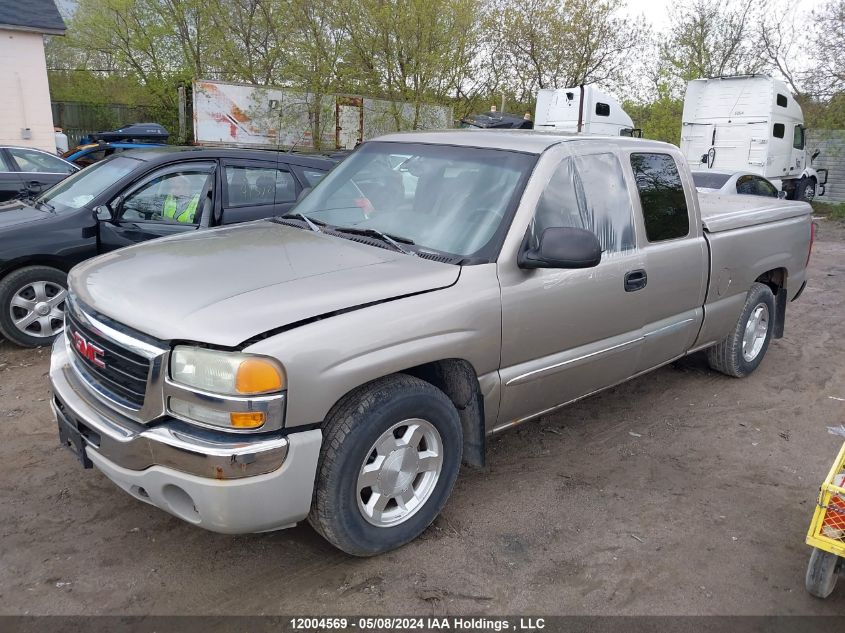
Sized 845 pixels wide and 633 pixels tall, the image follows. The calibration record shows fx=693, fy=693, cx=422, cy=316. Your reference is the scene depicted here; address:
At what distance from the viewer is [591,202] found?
3.91 metres

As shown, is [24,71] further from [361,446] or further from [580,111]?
[361,446]

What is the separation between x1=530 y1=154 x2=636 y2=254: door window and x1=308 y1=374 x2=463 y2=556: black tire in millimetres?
1006

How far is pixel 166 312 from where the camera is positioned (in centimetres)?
269

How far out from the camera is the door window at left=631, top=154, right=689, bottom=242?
168 inches

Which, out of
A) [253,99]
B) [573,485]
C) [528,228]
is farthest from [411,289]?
[253,99]

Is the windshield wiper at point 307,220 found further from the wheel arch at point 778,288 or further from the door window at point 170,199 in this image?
the wheel arch at point 778,288

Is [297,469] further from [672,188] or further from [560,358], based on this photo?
[672,188]

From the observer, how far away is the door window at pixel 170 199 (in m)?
5.94

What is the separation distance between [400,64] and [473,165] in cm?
1227

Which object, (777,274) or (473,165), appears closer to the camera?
(473,165)

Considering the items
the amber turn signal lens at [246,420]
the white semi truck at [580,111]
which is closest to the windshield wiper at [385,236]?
the amber turn signal lens at [246,420]

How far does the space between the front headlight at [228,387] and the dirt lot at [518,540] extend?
854 mm

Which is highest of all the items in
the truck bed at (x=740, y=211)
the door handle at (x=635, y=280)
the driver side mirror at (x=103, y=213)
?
the truck bed at (x=740, y=211)

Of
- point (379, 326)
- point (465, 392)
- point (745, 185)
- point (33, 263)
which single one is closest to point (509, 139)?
point (465, 392)
